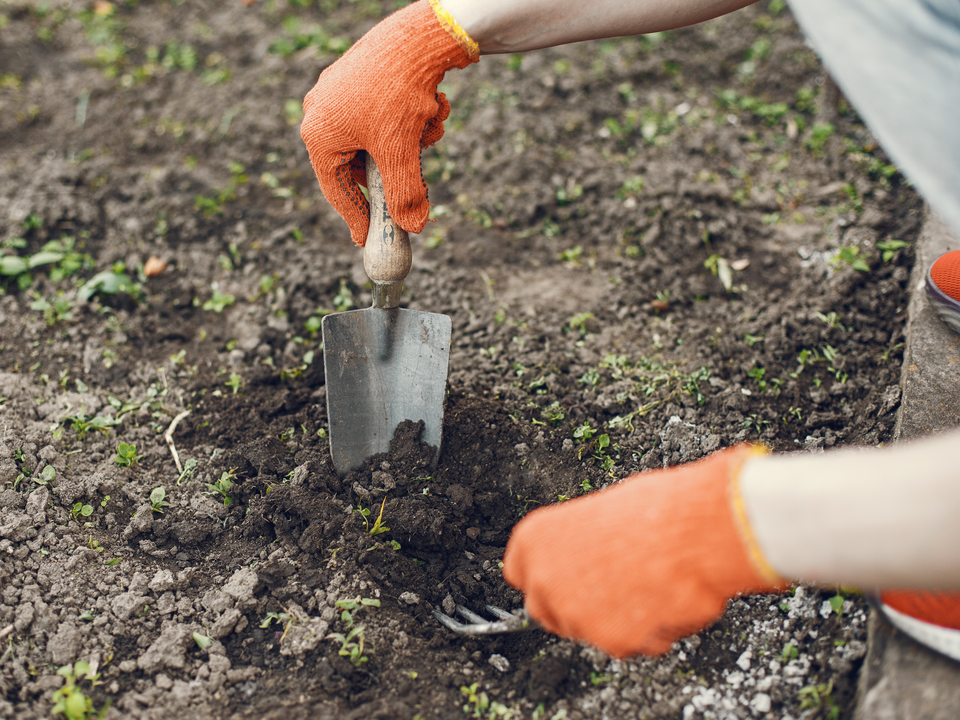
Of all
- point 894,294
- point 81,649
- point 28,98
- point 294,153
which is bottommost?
point 81,649

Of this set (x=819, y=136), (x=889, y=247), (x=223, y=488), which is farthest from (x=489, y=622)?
(x=819, y=136)

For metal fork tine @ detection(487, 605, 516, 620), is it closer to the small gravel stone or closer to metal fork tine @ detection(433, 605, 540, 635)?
metal fork tine @ detection(433, 605, 540, 635)

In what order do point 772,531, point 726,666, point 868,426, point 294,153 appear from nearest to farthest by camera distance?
point 772,531, point 726,666, point 868,426, point 294,153

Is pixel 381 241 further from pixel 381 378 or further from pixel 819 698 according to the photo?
pixel 819 698

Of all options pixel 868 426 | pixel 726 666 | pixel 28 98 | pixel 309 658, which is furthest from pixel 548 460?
pixel 28 98

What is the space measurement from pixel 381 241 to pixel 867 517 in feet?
4.43

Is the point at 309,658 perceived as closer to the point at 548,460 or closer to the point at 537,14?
the point at 548,460

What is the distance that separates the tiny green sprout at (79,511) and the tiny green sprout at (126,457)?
17 centimetres

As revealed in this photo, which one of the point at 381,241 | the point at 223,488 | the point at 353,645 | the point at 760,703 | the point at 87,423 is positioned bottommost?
the point at 760,703

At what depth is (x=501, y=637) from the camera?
65.9 inches

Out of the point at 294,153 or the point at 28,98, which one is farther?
the point at 28,98

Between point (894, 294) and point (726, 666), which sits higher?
point (894, 294)

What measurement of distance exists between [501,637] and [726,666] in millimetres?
561

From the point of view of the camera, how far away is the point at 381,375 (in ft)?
6.66
